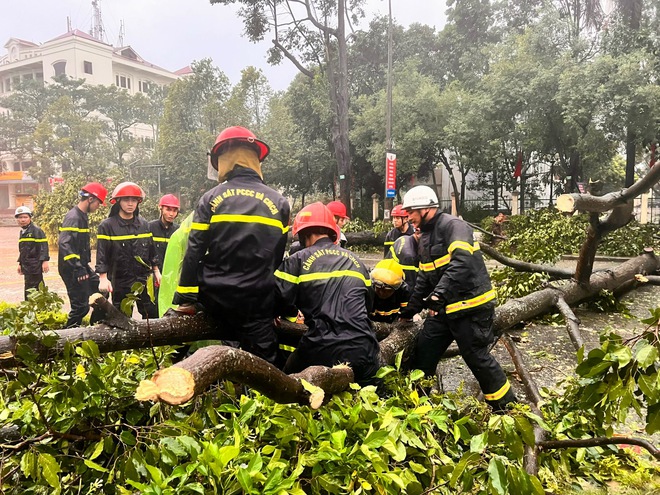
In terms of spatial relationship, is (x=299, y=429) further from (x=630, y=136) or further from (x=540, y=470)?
(x=630, y=136)

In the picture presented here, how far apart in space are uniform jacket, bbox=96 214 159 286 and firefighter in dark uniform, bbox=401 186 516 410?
3047 millimetres

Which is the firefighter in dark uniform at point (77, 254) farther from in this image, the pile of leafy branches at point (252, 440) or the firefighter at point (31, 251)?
the pile of leafy branches at point (252, 440)

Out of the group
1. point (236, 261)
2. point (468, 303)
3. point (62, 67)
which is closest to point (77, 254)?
point (236, 261)

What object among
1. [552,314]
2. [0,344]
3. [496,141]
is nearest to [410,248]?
[552,314]

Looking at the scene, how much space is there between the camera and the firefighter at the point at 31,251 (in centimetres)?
664

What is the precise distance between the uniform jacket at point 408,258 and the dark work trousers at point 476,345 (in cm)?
117

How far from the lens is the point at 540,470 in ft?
8.39

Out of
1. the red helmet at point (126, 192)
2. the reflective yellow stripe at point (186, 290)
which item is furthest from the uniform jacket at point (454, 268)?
the red helmet at point (126, 192)

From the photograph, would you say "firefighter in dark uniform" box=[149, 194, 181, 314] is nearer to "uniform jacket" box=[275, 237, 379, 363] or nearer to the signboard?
"uniform jacket" box=[275, 237, 379, 363]

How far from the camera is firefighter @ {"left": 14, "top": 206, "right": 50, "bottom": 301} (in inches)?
261

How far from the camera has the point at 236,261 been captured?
2.75 meters

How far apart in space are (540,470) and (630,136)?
14392 mm

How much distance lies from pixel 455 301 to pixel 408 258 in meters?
1.49

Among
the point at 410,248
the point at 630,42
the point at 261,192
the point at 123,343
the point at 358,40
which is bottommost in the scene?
the point at 123,343
